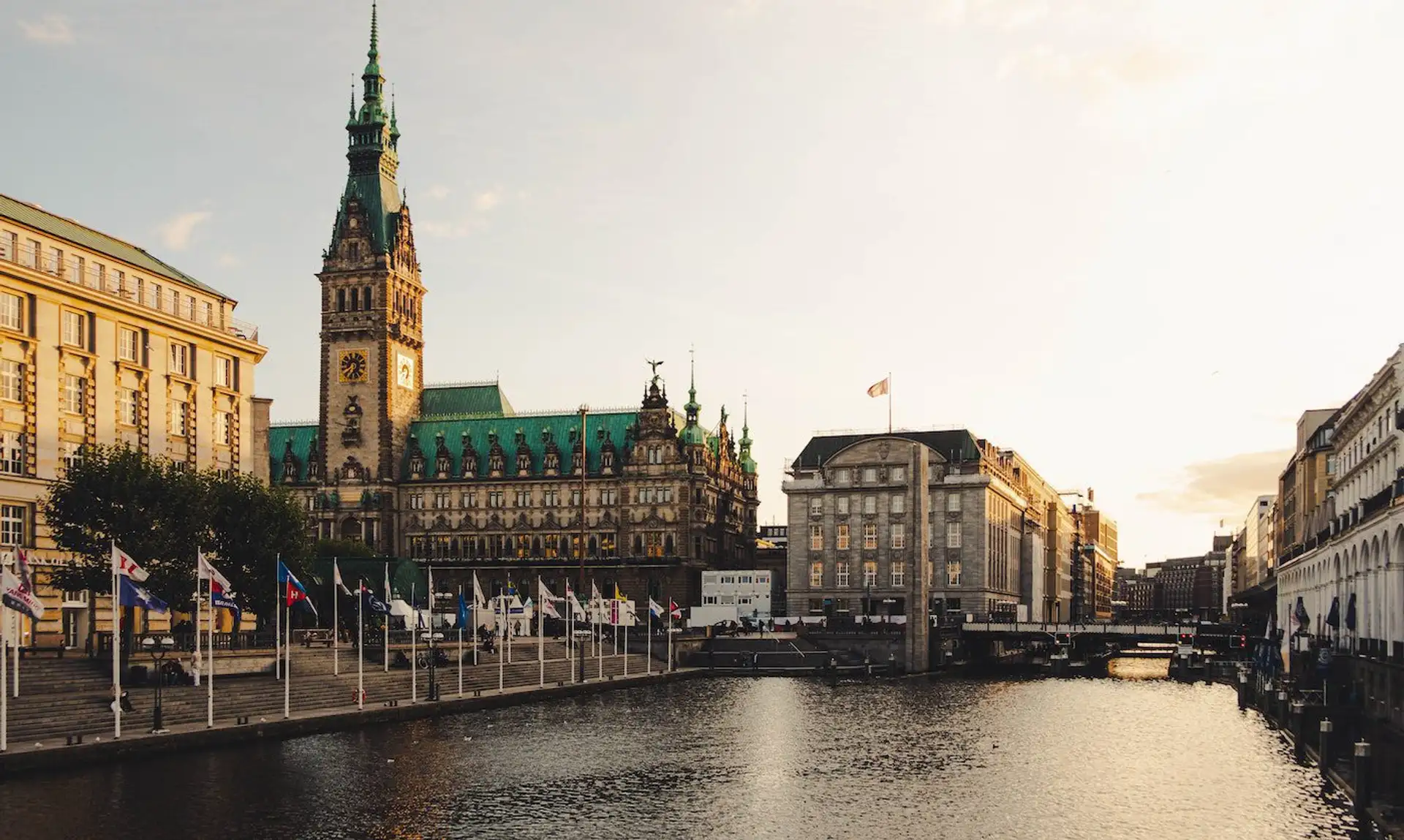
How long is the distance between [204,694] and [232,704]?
1634mm

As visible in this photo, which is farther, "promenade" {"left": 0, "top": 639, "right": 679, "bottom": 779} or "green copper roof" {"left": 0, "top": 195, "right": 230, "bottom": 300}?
"green copper roof" {"left": 0, "top": 195, "right": 230, "bottom": 300}

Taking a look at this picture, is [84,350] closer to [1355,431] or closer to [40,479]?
[40,479]

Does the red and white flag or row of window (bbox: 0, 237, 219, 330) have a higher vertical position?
row of window (bbox: 0, 237, 219, 330)

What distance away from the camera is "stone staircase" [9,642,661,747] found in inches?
2689

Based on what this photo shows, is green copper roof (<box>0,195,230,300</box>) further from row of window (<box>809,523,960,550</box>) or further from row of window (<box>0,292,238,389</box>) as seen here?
row of window (<box>809,523,960,550</box>)

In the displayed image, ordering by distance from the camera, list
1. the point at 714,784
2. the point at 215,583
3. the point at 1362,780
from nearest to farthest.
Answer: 1. the point at 1362,780
2. the point at 714,784
3. the point at 215,583

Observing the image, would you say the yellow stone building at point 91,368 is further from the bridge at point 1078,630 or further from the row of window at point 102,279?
the bridge at point 1078,630

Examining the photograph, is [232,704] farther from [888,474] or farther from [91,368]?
[888,474]

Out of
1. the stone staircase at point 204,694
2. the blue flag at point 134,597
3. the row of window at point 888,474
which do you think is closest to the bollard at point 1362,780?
the blue flag at point 134,597

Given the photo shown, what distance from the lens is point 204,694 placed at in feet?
260

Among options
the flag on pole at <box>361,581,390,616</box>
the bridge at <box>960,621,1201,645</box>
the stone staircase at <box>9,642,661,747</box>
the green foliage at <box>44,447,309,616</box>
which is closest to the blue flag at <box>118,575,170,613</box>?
the stone staircase at <box>9,642,661,747</box>

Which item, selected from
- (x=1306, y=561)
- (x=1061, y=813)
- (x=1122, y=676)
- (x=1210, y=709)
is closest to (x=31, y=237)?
(x=1061, y=813)

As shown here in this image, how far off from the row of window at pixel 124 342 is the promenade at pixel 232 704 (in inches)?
976

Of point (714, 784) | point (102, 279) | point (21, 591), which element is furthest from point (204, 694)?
point (102, 279)
